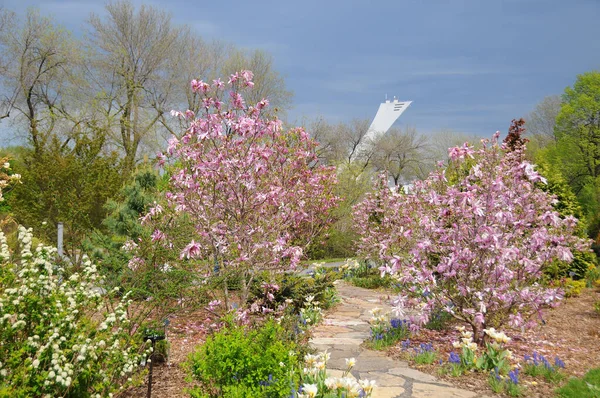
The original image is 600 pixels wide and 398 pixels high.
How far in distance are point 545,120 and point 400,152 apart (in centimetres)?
1132

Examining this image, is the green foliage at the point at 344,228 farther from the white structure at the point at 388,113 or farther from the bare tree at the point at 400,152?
the white structure at the point at 388,113

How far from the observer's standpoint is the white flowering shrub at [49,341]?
2.74 m

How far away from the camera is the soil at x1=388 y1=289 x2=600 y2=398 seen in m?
4.52

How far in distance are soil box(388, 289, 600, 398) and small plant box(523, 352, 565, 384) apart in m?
0.06

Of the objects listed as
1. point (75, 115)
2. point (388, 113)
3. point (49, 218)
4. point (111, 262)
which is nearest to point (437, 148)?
point (388, 113)

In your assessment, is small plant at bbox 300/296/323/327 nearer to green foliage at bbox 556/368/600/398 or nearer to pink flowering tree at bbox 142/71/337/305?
pink flowering tree at bbox 142/71/337/305

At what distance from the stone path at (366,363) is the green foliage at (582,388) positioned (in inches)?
33.6

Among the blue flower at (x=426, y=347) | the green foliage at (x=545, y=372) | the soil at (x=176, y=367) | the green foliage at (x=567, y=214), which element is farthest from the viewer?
the green foliage at (x=567, y=214)

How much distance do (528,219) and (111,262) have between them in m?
4.75

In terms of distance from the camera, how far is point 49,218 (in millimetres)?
9258

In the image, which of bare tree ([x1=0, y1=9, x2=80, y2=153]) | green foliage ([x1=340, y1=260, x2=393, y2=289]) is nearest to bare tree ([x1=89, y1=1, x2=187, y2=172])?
bare tree ([x1=0, y1=9, x2=80, y2=153])

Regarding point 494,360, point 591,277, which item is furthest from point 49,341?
point 591,277

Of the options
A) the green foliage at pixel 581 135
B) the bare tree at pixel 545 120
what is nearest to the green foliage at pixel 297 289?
the green foliage at pixel 581 135

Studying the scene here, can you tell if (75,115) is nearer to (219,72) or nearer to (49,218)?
(219,72)
